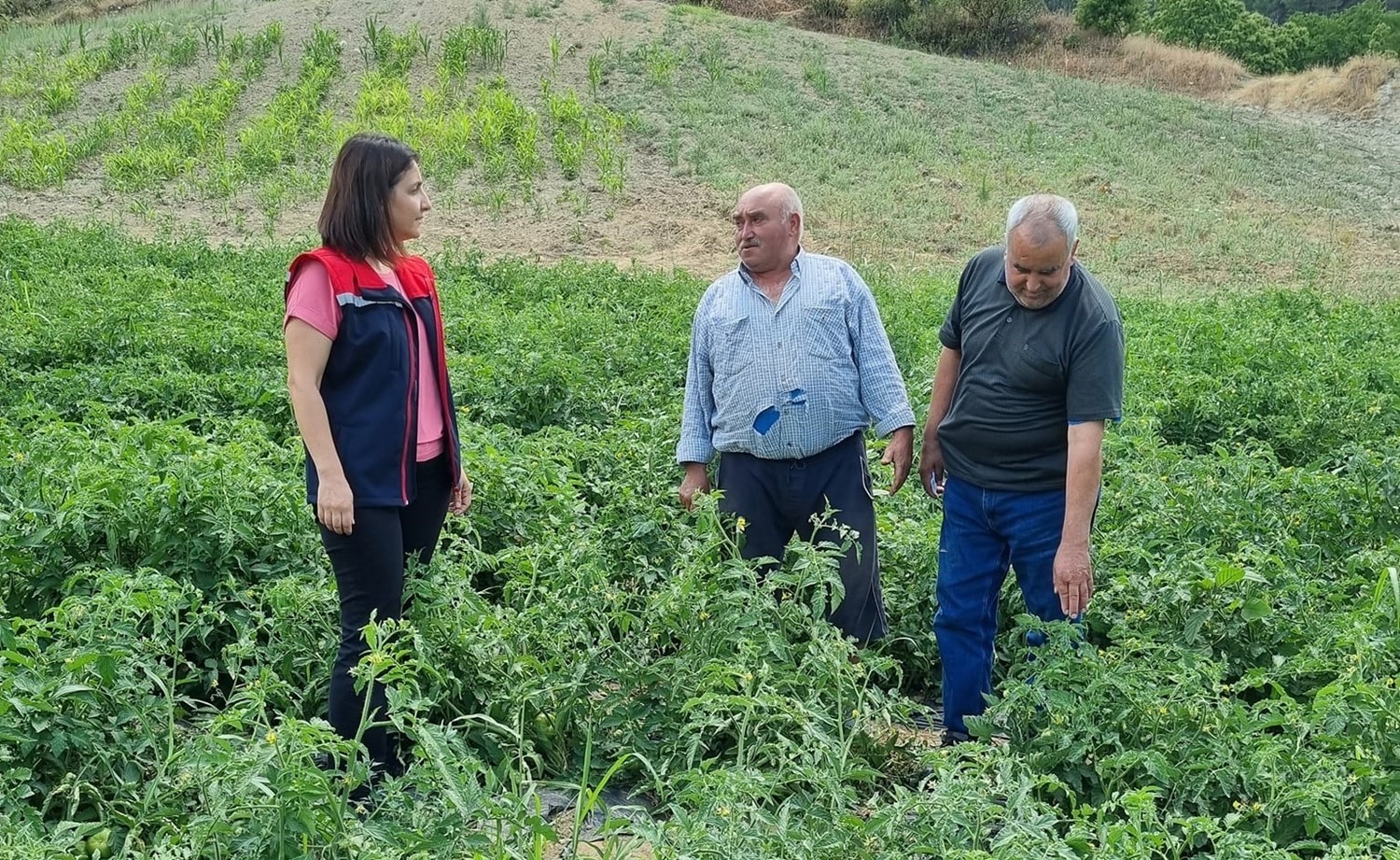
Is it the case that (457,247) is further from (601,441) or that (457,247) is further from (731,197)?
(601,441)

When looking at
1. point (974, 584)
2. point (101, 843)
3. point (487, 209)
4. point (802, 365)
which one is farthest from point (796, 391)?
point (487, 209)

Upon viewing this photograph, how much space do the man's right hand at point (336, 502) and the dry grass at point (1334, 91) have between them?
3092 cm

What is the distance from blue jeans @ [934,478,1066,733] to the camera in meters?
3.77

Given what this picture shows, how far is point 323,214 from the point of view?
3.29 m

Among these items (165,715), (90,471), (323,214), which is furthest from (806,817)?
(90,471)

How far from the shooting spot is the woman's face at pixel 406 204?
330 centimetres

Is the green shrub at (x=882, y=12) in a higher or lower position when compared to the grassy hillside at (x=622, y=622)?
higher

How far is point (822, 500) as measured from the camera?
13.2ft

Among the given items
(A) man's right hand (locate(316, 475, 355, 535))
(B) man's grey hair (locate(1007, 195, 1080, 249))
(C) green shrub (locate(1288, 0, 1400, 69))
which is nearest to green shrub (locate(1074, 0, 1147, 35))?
(C) green shrub (locate(1288, 0, 1400, 69))

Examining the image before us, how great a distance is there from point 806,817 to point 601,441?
10.2 ft

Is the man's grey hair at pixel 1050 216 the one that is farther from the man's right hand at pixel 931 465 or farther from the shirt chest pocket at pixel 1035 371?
the man's right hand at pixel 931 465

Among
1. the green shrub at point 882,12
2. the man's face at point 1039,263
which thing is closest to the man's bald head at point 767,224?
the man's face at point 1039,263

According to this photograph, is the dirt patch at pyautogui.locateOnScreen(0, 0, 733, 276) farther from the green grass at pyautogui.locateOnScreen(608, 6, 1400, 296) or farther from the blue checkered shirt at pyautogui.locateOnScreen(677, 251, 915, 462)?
the blue checkered shirt at pyautogui.locateOnScreen(677, 251, 915, 462)

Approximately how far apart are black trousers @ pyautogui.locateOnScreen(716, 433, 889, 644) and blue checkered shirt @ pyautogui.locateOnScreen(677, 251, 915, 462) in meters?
0.06
